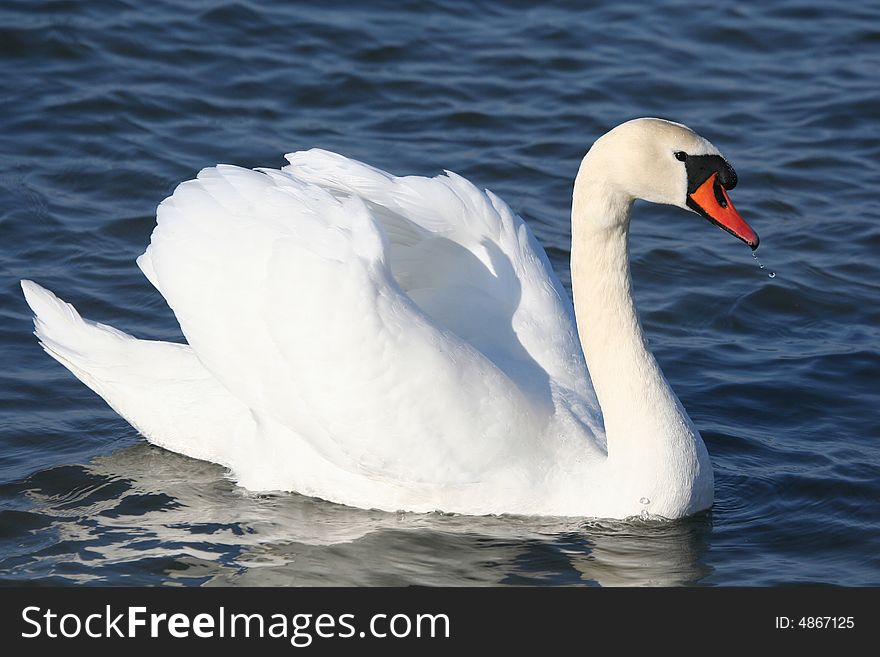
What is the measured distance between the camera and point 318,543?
7137 mm

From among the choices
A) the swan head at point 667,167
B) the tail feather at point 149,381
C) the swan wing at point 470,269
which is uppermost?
the swan head at point 667,167

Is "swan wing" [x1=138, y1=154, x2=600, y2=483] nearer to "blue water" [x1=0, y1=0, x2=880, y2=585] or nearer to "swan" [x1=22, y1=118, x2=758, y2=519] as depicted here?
"swan" [x1=22, y1=118, x2=758, y2=519]

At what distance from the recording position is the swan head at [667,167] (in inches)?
268

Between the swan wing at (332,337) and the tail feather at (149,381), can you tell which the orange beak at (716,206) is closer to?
the swan wing at (332,337)

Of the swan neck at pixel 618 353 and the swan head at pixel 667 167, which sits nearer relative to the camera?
the swan head at pixel 667 167

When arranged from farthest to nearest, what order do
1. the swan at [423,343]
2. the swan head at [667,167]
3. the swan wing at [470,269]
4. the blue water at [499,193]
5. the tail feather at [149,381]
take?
the tail feather at [149,381], the swan wing at [470,269], the blue water at [499,193], the swan at [423,343], the swan head at [667,167]

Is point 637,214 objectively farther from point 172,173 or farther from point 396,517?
point 396,517

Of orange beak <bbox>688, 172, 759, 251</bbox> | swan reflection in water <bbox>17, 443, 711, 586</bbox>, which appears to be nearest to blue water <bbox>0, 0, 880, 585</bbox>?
swan reflection in water <bbox>17, 443, 711, 586</bbox>

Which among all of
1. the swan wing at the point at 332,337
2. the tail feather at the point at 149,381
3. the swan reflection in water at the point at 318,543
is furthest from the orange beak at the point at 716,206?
the tail feather at the point at 149,381

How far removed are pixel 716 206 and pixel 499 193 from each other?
4.54m

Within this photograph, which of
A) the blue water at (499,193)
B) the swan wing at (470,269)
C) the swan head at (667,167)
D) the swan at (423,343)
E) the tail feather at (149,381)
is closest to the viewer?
the swan head at (667,167)

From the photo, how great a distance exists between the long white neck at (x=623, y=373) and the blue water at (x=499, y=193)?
27cm

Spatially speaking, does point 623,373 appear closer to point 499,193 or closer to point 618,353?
point 618,353
